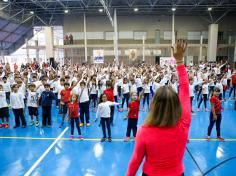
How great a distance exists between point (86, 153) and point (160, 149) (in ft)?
15.0

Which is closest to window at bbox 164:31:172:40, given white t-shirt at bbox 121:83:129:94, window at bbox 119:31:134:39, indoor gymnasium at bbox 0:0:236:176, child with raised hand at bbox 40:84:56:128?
indoor gymnasium at bbox 0:0:236:176

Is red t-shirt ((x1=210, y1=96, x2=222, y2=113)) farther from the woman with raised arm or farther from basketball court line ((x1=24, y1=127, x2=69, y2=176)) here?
the woman with raised arm

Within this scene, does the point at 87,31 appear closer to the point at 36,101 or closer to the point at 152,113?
the point at 36,101

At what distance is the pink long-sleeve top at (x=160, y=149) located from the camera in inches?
51.7

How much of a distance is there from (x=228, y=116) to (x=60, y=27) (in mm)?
28011

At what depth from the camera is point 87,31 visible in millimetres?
26688

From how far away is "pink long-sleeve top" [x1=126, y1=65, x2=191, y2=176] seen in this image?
1.31 meters

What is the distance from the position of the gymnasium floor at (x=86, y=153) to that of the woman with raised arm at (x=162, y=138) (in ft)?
9.23

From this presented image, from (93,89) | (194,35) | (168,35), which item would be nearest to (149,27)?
(168,35)

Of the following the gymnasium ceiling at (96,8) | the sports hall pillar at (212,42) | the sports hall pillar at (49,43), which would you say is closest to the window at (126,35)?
the gymnasium ceiling at (96,8)

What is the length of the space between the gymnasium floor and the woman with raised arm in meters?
2.81

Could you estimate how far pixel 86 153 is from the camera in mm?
5551

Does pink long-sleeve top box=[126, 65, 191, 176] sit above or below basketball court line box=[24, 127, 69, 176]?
above

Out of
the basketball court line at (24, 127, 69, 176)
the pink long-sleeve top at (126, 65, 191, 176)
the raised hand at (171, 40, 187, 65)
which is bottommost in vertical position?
the basketball court line at (24, 127, 69, 176)
